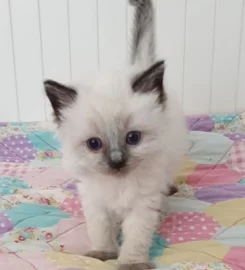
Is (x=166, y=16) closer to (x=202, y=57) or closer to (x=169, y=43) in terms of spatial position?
(x=169, y=43)

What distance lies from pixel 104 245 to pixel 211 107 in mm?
1219

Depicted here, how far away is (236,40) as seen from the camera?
2166 mm

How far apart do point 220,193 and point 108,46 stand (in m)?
0.96

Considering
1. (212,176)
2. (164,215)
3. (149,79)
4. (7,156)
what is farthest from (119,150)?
(7,156)

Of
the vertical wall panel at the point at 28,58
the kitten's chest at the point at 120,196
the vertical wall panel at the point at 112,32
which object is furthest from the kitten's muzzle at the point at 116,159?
the vertical wall panel at the point at 28,58

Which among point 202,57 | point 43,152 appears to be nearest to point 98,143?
point 43,152

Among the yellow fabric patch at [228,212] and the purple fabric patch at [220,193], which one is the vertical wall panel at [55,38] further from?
the yellow fabric patch at [228,212]

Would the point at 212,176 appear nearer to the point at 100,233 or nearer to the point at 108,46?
the point at 100,233

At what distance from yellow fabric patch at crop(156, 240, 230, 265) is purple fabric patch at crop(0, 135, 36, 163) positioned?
0.92 m

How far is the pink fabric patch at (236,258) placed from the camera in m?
1.09

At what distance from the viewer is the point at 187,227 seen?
1.32 m

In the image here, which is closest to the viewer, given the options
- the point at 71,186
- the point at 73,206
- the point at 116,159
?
the point at 116,159

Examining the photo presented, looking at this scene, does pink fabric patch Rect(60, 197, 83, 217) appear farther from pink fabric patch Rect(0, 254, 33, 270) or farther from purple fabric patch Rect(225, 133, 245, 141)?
purple fabric patch Rect(225, 133, 245, 141)

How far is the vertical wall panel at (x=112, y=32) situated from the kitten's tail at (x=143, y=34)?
525 mm
